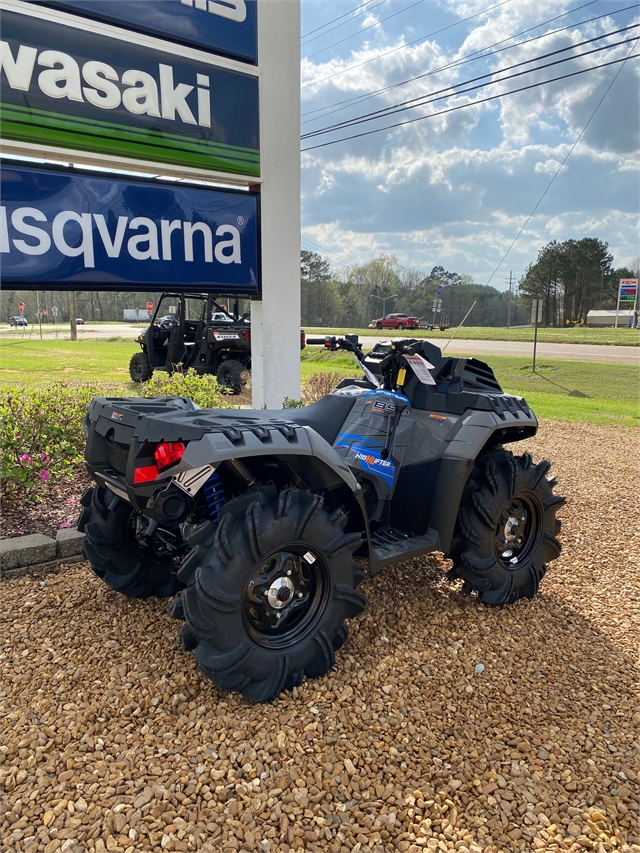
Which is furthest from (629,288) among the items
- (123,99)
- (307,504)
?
(307,504)

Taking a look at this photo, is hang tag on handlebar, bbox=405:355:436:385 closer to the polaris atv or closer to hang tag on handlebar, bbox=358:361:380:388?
the polaris atv

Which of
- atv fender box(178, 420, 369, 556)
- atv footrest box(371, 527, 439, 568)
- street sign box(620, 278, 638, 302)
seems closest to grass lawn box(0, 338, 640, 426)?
atv footrest box(371, 527, 439, 568)

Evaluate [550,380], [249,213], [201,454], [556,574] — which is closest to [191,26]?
[249,213]

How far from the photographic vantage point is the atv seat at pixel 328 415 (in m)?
3.38

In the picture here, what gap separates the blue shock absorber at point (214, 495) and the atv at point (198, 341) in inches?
370

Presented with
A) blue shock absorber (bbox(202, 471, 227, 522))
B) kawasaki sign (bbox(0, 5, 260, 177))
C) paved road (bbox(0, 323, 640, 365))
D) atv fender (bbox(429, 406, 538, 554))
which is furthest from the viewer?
paved road (bbox(0, 323, 640, 365))

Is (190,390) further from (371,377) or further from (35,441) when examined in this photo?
(371,377)

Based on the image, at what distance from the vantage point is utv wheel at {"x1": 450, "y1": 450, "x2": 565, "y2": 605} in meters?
3.32

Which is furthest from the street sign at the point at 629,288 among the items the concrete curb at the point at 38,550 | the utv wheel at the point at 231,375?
the concrete curb at the point at 38,550

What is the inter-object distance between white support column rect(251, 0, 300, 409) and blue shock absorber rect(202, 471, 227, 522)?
310 cm

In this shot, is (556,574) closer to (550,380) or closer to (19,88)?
(19,88)

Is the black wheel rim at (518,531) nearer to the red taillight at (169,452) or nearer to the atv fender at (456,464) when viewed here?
the atv fender at (456,464)

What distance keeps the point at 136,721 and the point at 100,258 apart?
11.9 feet

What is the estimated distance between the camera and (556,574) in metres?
4.01
